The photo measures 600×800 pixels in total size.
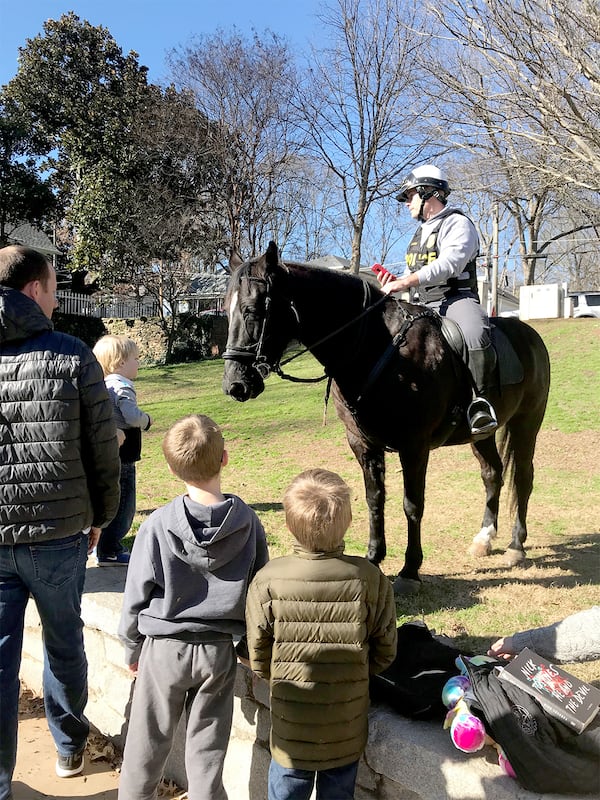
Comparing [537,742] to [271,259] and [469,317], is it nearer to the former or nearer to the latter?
[271,259]

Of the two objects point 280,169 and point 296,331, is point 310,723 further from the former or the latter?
point 280,169

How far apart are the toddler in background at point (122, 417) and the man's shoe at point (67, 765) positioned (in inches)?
55.6

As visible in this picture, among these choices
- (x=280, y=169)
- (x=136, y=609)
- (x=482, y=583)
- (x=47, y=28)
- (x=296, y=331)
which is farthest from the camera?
(x=47, y=28)

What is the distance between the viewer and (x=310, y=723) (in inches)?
88.0

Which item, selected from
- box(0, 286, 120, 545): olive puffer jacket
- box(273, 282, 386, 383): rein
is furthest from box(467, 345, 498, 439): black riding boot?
box(0, 286, 120, 545): olive puffer jacket

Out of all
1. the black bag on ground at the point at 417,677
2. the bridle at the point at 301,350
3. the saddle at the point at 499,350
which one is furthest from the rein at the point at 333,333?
the black bag on ground at the point at 417,677

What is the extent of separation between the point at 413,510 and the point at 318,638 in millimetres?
2408

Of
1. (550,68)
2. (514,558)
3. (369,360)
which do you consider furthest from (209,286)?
(369,360)

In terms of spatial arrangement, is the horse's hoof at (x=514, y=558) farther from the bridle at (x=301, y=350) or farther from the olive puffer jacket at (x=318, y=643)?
the olive puffer jacket at (x=318, y=643)

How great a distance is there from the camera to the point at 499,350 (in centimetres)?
506

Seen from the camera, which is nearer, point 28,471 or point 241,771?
point 28,471

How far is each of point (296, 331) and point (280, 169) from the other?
2137 centimetres

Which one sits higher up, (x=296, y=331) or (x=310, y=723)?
(x=296, y=331)

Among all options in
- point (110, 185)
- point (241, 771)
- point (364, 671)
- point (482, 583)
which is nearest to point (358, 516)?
point (482, 583)
